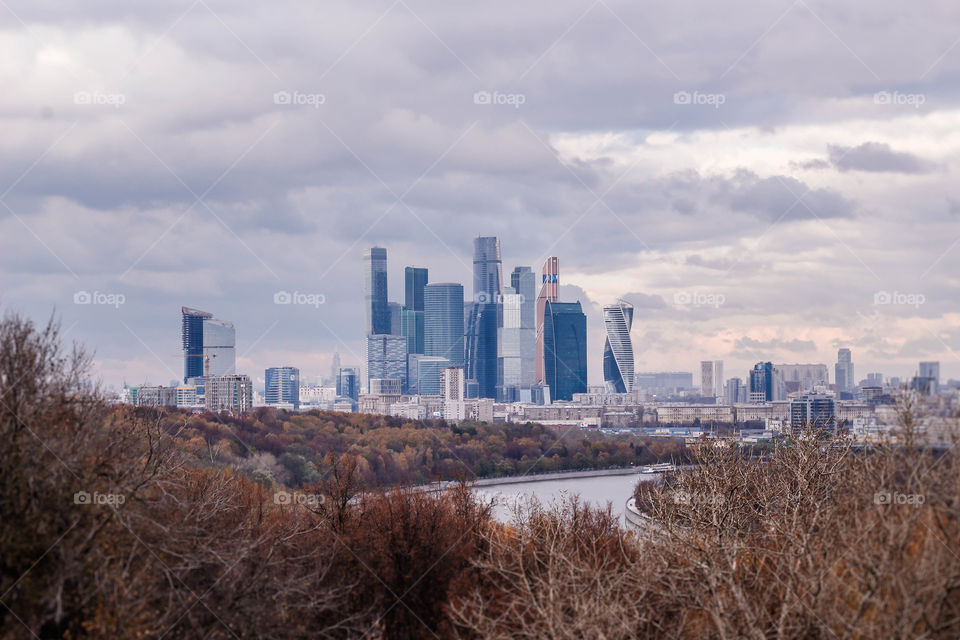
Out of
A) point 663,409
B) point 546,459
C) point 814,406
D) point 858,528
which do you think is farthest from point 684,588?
point 663,409

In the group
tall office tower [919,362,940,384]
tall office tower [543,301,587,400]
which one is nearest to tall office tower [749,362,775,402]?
tall office tower [543,301,587,400]

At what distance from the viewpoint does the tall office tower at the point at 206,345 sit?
109356 millimetres

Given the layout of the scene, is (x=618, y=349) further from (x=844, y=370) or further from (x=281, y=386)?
(x=844, y=370)

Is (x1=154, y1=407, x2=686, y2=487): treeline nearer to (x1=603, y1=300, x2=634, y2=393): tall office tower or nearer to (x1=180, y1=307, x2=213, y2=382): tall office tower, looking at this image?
(x1=180, y1=307, x2=213, y2=382): tall office tower

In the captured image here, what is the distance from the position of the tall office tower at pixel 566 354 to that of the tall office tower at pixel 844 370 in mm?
93100

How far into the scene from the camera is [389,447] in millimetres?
72125

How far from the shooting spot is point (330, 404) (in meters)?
187

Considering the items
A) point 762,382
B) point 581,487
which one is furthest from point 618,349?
point 581,487

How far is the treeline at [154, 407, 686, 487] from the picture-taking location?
54750mm

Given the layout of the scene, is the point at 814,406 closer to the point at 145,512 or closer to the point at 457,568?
the point at 457,568

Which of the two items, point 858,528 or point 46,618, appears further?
point 858,528

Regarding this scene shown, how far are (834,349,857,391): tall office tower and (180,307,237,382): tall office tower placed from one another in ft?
207

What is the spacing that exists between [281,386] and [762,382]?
81.8 metres

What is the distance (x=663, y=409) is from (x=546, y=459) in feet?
219
